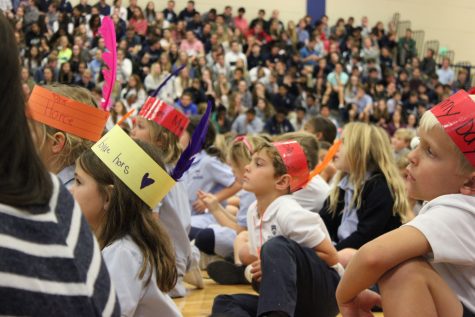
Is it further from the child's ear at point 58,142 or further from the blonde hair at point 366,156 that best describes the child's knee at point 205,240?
the child's ear at point 58,142

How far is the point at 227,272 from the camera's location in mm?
4051

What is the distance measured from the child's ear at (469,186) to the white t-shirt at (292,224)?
119 centimetres

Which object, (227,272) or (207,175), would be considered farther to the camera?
(207,175)

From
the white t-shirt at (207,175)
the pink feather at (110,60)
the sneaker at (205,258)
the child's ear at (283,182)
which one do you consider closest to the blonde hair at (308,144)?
the child's ear at (283,182)

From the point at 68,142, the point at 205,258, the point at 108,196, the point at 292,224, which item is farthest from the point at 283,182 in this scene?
the point at 205,258

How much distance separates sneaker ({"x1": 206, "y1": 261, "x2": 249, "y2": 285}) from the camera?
4.04 m

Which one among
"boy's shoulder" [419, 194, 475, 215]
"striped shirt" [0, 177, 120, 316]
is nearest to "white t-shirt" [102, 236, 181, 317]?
"boy's shoulder" [419, 194, 475, 215]

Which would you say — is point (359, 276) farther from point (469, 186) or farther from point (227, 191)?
point (227, 191)

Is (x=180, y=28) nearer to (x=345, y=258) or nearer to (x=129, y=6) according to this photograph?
(x=129, y=6)

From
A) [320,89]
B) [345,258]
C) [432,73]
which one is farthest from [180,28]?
[345,258]

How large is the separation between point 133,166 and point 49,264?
125 centimetres

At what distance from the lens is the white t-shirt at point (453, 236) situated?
1.61 m

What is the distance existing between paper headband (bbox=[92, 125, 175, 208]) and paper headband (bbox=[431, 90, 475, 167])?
0.92m

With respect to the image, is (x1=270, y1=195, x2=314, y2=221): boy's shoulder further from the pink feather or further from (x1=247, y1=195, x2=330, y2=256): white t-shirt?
the pink feather
